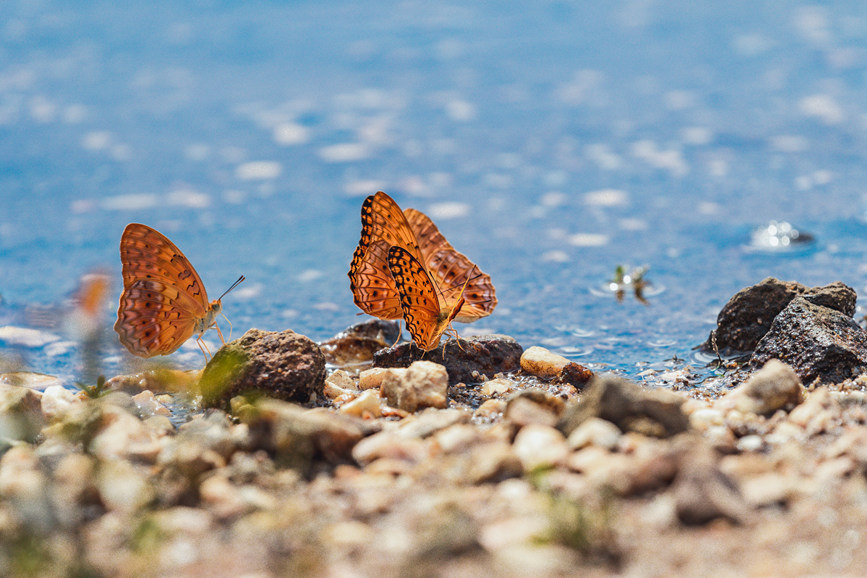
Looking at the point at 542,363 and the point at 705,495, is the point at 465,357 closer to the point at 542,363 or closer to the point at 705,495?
the point at 542,363

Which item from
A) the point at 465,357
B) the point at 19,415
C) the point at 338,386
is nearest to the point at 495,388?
the point at 465,357

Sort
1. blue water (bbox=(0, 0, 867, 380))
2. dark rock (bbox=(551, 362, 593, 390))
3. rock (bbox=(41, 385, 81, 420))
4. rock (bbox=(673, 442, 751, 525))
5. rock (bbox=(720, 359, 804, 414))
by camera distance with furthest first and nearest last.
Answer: blue water (bbox=(0, 0, 867, 380))
dark rock (bbox=(551, 362, 593, 390))
rock (bbox=(41, 385, 81, 420))
rock (bbox=(720, 359, 804, 414))
rock (bbox=(673, 442, 751, 525))

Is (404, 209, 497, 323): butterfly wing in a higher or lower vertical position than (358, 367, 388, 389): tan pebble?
higher

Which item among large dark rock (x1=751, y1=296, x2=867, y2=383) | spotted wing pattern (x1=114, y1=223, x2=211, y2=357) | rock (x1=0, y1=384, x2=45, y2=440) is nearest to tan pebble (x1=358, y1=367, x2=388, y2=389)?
spotted wing pattern (x1=114, y1=223, x2=211, y2=357)

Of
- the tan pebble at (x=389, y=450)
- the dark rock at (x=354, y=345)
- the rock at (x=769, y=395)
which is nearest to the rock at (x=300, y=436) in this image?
the tan pebble at (x=389, y=450)

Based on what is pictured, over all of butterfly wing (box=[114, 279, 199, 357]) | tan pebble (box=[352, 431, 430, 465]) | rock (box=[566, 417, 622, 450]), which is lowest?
tan pebble (box=[352, 431, 430, 465])

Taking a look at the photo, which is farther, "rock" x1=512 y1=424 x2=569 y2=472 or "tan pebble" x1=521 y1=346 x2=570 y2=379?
"tan pebble" x1=521 y1=346 x2=570 y2=379

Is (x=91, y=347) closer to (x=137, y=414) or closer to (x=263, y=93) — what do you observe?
(x=137, y=414)

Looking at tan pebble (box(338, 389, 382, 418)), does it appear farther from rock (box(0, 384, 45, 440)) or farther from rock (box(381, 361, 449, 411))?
rock (box(0, 384, 45, 440))
